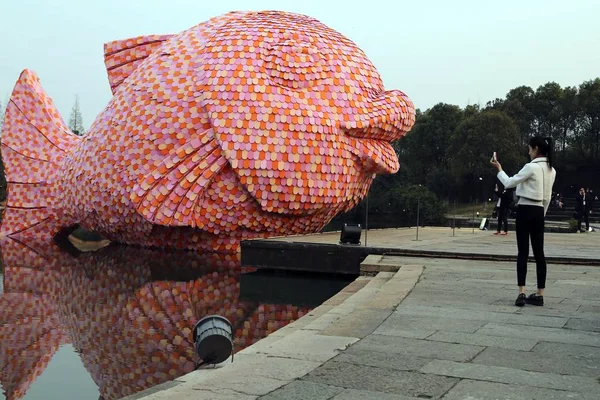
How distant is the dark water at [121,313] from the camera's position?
5.70 meters

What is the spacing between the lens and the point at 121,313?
8320mm

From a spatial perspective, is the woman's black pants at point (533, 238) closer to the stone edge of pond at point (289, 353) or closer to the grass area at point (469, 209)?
the stone edge of pond at point (289, 353)

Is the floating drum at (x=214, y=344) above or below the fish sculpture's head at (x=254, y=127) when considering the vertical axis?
below

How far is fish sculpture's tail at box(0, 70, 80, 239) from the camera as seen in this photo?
17531 mm

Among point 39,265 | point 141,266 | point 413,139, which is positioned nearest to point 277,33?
point 141,266

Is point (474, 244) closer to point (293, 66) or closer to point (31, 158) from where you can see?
point (293, 66)

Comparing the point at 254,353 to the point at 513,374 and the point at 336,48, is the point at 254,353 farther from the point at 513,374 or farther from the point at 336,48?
the point at 336,48

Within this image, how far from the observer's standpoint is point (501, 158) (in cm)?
4012

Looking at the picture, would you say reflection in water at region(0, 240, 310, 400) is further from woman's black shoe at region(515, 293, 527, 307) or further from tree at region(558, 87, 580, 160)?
tree at region(558, 87, 580, 160)

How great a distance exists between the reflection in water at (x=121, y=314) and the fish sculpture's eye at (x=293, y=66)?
381cm

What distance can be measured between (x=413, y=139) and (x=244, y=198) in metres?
39.3

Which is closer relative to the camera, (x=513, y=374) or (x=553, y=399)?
(x=553, y=399)

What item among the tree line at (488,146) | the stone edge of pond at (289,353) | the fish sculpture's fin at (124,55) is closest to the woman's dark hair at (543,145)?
the stone edge of pond at (289,353)

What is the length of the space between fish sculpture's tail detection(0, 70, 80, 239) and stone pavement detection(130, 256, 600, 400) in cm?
1290
